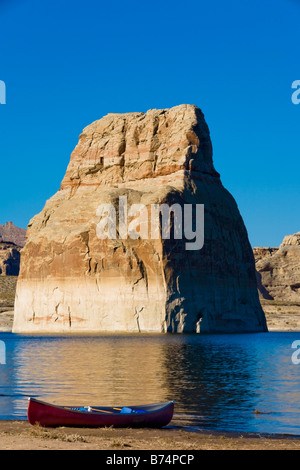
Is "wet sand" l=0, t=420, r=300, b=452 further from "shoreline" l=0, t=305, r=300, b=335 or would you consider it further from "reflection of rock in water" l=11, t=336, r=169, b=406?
"shoreline" l=0, t=305, r=300, b=335

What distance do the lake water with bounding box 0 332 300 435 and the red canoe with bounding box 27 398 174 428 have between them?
1425 millimetres

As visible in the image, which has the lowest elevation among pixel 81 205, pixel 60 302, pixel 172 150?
pixel 60 302

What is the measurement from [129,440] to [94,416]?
6.69 ft

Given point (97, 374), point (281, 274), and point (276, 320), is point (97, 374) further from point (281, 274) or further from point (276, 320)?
point (281, 274)

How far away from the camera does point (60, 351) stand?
49.6 metres

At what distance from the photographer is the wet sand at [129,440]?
50.2 ft

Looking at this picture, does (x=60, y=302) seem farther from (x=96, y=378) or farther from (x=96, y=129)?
(x=96, y=378)

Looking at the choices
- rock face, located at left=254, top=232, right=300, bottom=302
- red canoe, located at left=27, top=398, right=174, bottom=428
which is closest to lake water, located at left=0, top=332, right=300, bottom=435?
red canoe, located at left=27, top=398, right=174, bottom=428

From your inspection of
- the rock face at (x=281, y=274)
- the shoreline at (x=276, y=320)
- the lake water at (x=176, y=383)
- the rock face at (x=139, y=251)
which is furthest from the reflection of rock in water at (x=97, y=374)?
the rock face at (x=281, y=274)

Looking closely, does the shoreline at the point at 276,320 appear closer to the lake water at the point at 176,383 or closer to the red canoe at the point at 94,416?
the lake water at the point at 176,383

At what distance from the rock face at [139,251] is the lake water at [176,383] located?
2692cm

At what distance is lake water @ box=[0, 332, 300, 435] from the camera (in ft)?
71.5
